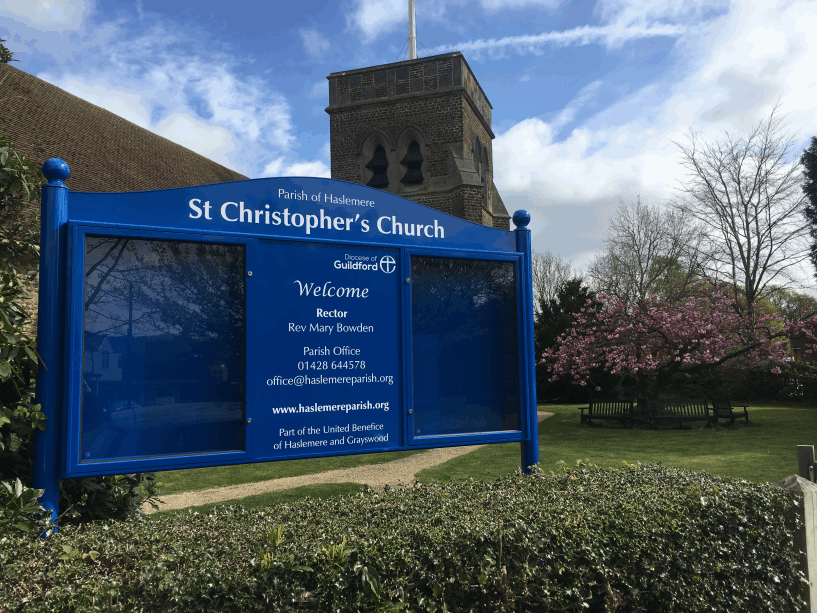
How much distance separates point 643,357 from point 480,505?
14267 mm

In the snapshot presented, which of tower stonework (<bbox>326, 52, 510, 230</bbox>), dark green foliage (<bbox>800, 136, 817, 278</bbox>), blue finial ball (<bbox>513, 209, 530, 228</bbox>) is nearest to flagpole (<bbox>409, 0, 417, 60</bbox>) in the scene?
tower stonework (<bbox>326, 52, 510, 230</bbox>)

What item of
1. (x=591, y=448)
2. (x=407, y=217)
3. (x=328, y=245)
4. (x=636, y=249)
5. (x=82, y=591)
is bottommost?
(x=591, y=448)

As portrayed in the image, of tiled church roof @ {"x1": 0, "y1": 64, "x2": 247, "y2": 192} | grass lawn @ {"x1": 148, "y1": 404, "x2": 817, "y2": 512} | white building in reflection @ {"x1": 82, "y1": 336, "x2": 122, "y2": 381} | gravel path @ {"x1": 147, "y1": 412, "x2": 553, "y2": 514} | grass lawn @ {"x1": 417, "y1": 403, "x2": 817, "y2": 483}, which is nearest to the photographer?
white building in reflection @ {"x1": 82, "y1": 336, "x2": 122, "y2": 381}

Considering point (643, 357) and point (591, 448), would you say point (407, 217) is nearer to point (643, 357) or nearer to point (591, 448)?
point (591, 448)

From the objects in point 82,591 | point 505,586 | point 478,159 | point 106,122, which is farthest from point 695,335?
point 106,122

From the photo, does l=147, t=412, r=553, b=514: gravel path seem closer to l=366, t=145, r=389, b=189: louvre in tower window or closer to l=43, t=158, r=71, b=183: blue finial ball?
l=43, t=158, r=71, b=183: blue finial ball

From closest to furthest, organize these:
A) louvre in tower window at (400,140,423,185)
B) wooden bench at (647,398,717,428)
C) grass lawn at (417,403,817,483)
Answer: grass lawn at (417,403,817,483) < wooden bench at (647,398,717,428) < louvre in tower window at (400,140,423,185)

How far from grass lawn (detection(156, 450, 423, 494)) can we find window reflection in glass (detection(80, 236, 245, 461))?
5.05 metres

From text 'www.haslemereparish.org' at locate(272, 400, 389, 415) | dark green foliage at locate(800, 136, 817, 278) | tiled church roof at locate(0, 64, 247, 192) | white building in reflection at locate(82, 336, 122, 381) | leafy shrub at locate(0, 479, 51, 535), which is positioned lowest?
leafy shrub at locate(0, 479, 51, 535)

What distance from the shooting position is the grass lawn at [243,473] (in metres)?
8.96

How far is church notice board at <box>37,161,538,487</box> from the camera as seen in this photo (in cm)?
339

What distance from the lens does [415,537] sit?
2.64 metres

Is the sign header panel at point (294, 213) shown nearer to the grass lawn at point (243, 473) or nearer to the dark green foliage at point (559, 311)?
the grass lawn at point (243, 473)

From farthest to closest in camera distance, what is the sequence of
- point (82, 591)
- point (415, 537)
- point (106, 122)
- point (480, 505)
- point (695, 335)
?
point (106, 122)
point (695, 335)
point (480, 505)
point (415, 537)
point (82, 591)
